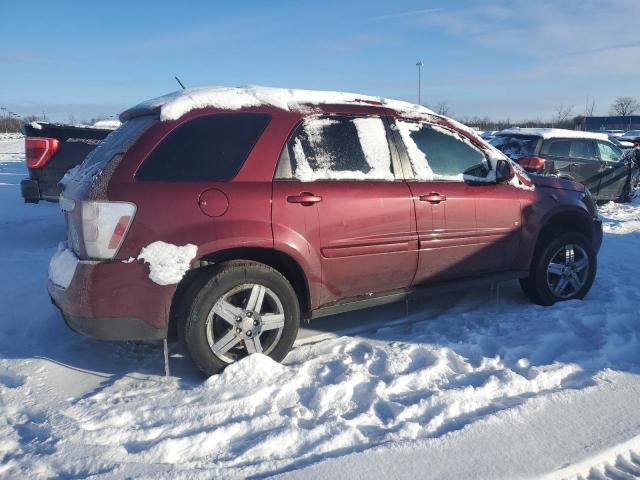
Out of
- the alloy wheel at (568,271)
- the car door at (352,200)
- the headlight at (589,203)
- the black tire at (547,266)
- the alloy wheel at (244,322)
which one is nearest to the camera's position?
the alloy wheel at (244,322)

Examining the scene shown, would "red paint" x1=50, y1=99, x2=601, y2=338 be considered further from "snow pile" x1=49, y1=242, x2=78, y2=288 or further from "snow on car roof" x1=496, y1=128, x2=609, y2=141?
"snow on car roof" x1=496, y1=128, x2=609, y2=141

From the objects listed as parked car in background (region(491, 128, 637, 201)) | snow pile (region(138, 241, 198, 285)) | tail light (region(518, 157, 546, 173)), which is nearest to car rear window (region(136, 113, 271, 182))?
snow pile (region(138, 241, 198, 285))

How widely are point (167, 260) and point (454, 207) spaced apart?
7.13 feet

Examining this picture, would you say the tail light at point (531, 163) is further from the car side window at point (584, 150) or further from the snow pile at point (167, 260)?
the snow pile at point (167, 260)

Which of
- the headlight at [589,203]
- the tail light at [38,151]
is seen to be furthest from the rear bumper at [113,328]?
the tail light at [38,151]

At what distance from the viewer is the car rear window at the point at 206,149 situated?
3.11 m

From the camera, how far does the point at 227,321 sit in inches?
128

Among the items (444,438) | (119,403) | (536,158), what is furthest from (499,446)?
(536,158)

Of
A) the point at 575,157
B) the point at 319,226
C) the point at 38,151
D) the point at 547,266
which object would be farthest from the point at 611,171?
the point at 38,151

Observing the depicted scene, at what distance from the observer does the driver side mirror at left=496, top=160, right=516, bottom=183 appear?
4.23m

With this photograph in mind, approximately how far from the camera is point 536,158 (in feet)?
31.6

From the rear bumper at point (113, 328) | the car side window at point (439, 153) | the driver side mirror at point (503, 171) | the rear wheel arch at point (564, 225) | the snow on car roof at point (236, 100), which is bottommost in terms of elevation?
the rear bumper at point (113, 328)

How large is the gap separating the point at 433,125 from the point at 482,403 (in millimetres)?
2133

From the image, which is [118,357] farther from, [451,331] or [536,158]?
[536,158]
